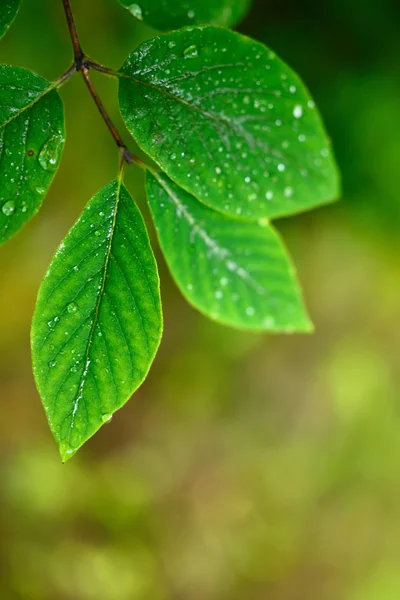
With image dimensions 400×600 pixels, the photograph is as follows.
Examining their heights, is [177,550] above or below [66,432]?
below

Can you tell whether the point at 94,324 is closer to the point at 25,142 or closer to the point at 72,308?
the point at 72,308

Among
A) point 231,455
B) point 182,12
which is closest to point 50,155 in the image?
point 182,12

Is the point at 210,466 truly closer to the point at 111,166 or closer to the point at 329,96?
the point at 111,166

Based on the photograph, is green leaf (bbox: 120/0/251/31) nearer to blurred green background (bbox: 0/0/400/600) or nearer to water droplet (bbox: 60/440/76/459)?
water droplet (bbox: 60/440/76/459)

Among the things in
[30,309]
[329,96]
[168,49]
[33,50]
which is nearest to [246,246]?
[168,49]

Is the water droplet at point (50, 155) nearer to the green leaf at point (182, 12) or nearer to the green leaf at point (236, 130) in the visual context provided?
the green leaf at point (236, 130)

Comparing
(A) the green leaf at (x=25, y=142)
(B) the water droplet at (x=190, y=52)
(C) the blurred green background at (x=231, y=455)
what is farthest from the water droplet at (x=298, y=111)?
(C) the blurred green background at (x=231, y=455)

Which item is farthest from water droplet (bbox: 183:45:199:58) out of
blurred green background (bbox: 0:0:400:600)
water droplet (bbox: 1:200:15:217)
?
blurred green background (bbox: 0:0:400:600)
